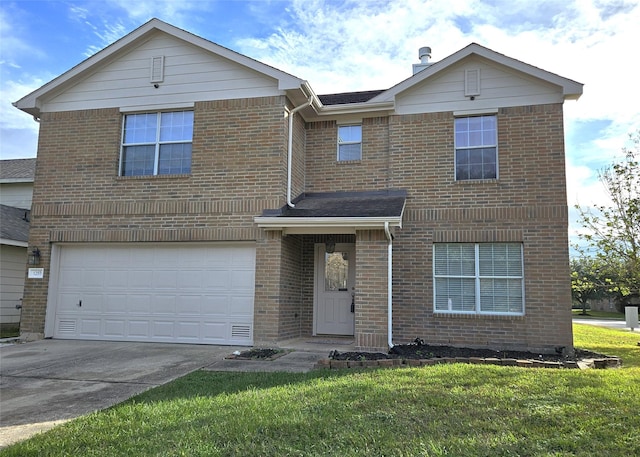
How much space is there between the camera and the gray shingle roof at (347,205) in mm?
9906

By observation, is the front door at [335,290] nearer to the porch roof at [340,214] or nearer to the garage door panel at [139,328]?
the porch roof at [340,214]

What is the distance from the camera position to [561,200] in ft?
33.6

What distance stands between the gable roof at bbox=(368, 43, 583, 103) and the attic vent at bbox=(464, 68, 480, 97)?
387 millimetres

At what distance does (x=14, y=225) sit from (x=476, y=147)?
1433 centimetres

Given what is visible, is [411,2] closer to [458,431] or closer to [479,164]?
[479,164]

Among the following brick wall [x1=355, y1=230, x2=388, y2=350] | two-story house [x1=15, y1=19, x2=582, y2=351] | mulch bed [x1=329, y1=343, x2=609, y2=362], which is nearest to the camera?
mulch bed [x1=329, y1=343, x2=609, y2=362]

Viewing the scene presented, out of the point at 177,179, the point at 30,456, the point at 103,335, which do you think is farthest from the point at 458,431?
the point at 103,335

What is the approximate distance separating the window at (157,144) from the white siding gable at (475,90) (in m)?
5.31

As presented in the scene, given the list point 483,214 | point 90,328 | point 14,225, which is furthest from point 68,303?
point 483,214

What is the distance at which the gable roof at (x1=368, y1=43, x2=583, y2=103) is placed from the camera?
10297mm

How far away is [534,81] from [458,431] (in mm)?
9029

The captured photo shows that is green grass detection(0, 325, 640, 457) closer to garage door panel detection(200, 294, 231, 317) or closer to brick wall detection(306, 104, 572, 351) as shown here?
brick wall detection(306, 104, 572, 351)

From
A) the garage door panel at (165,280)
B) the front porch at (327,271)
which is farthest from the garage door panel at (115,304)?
the front porch at (327,271)

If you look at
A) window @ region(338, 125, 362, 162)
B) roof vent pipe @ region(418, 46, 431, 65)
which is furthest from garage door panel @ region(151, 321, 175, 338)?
roof vent pipe @ region(418, 46, 431, 65)
